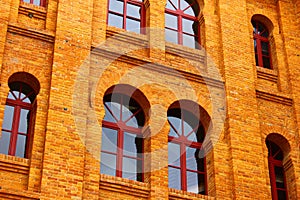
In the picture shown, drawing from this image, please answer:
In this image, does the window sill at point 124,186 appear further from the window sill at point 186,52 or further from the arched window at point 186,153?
the window sill at point 186,52

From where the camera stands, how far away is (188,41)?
18953mm

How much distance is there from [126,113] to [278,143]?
13.6 feet

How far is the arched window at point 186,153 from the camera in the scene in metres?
16.6

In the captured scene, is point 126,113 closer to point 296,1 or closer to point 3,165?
point 3,165

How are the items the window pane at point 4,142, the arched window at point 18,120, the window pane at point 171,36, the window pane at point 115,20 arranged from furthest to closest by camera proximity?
the window pane at point 171,36, the window pane at point 115,20, the arched window at point 18,120, the window pane at point 4,142

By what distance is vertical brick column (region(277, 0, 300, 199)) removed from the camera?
19.1 meters

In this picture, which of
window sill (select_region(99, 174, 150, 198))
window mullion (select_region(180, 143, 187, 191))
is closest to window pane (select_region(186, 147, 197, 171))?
window mullion (select_region(180, 143, 187, 191))

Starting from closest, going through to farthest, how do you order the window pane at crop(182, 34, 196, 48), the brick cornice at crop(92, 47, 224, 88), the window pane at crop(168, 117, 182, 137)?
1. the brick cornice at crop(92, 47, 224, 88)
2. the window pane at crop(168, 117, 182, 137)
3. the window pane at crop(182, 34, 196, 48)

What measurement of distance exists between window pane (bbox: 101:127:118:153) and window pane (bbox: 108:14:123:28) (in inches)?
122

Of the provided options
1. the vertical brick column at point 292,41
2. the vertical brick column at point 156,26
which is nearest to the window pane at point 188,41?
the vertical brick column at point 156,26

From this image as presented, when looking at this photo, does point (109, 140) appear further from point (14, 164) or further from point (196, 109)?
point (196, 109)

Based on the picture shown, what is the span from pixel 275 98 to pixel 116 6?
4.75 metres

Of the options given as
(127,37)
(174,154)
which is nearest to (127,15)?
(127,37)

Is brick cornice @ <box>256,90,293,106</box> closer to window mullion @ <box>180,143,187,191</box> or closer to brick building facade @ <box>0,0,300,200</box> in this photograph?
brick building facade @ <box>0,0,300,200</box>
